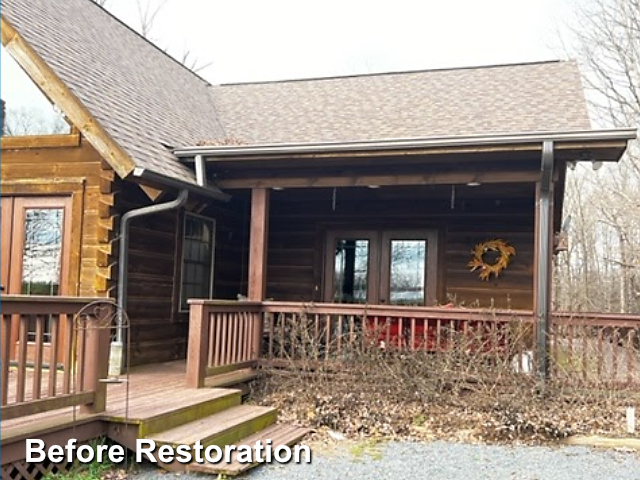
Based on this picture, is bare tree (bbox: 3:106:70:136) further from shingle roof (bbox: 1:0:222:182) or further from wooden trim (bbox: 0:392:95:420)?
wooden trim (bbox: 0:392:95:420)

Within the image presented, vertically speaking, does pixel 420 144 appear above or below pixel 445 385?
above

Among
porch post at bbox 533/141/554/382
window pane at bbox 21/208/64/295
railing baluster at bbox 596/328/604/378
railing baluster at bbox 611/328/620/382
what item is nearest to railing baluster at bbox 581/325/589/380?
railing baluster at bbox 596/328/604/378

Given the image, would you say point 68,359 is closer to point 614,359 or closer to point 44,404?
point 44,404

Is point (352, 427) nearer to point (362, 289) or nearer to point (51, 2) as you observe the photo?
point (362, 289)

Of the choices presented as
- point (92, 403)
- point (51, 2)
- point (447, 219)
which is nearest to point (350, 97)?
point (447, 219)

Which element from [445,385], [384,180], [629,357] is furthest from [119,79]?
[629,357]

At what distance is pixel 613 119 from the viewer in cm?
1983

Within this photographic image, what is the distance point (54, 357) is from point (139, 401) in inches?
44.9

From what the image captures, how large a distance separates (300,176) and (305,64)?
2741 cm

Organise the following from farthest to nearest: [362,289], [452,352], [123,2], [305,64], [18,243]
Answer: [305,64]
[123,2]
[362,289]
[18,243]
[452,352]

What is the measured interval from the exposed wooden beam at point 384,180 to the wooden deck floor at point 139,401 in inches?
89.4

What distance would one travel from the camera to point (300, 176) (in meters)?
7.36

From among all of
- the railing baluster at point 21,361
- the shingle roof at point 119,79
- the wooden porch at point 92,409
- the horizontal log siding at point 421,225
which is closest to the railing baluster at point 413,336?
the wooden porch at point 92,409

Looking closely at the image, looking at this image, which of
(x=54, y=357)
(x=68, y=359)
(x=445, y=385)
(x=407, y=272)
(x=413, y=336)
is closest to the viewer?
(x=68, y=359)
